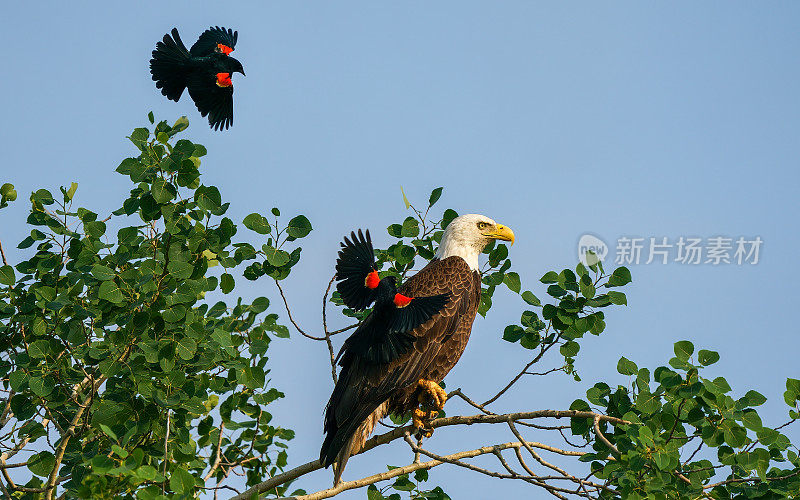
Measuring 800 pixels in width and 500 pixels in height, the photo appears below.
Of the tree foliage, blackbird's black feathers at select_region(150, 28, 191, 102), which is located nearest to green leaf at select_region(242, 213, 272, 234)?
the tree foliage

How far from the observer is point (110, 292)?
483cm

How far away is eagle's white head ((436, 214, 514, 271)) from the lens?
22.1 ft

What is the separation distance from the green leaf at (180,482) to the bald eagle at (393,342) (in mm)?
1714

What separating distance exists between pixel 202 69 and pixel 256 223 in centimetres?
308

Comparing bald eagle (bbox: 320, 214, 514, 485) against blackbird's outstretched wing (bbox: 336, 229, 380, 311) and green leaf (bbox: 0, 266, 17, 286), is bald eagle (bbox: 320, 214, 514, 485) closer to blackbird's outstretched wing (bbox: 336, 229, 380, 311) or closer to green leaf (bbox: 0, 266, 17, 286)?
blackbird's outstretched wing (bbox: 336, 229, 380, 311)

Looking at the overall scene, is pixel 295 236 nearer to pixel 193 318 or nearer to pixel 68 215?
pixel 193 318

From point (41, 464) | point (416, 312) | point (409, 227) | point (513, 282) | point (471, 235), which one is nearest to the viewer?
point (41, 464)

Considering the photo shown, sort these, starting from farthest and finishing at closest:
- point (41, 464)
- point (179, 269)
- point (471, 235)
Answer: point (471, 235), point (41, 464), point (179, 269)

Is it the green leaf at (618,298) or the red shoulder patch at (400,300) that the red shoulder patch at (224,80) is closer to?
the red shoulder patch at (400,300)

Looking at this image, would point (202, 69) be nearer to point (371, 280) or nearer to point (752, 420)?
point (371, 280)

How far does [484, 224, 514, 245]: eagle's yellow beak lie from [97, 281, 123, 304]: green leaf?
10.1ft

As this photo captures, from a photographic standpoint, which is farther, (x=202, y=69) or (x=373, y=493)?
(x=202, y=69)

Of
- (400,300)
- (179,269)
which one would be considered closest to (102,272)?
(179,269)

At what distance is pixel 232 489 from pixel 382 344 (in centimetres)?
144
